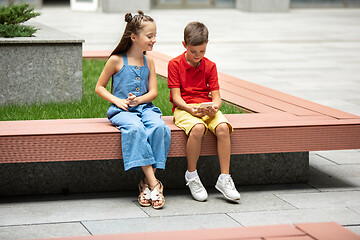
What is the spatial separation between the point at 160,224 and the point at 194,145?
0.72 metres

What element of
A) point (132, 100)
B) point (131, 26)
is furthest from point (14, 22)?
point (132, 100)

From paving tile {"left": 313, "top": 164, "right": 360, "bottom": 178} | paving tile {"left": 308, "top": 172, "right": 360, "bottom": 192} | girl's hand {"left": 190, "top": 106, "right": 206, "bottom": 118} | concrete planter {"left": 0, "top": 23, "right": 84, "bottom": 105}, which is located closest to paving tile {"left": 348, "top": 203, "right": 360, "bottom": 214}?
paving tile {"left": 308, "top": 172, "right": 360, "bottom": 192}

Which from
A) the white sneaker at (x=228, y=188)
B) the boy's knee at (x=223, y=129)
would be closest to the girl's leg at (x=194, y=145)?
the boy's knee at (x=223, y=129)

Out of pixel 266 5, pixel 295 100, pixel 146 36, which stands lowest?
pixel 295 100

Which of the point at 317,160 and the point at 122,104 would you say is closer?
the point at 122,104

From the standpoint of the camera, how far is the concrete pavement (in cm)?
425

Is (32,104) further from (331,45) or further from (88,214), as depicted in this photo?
(331,45)

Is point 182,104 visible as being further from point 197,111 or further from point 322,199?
point 322,199

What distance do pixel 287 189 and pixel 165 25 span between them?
49.5ft

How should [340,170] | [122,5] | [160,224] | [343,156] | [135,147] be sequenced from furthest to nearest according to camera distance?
[122,5] → [343,156] → [340,170] → [135,147] → [160,224]

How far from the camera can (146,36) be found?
4.79 metres

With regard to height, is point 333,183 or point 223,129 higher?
point 223,129

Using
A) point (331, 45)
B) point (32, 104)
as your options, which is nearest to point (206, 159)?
point (32, 104)

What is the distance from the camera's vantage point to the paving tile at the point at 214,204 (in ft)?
14.7
